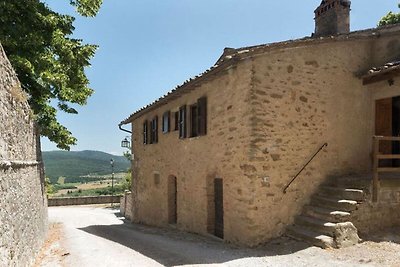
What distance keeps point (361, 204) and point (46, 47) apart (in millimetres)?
11553

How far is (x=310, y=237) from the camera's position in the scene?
7789 mm

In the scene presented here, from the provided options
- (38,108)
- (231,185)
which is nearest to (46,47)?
(38,108)

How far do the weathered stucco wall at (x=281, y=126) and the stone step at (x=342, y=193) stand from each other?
0.87 ft

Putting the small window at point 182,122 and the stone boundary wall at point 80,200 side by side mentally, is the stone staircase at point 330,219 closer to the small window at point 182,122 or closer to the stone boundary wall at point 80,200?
the small window at point 182,122

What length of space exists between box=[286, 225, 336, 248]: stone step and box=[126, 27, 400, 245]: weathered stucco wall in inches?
11.3

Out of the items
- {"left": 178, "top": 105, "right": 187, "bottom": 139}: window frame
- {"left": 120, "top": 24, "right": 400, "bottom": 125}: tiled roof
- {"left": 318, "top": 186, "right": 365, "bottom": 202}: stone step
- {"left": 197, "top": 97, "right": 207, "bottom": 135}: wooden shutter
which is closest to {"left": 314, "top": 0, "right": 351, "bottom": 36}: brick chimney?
{"left": 120, "top": 24, "right": 400, "bottom": 125}: tiled roof

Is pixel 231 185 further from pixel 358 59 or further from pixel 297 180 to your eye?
pixel 358 59

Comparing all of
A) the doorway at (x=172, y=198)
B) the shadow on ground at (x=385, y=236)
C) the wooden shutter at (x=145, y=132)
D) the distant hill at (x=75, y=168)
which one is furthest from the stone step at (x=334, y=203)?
the distant hill at (x=75, y=168)

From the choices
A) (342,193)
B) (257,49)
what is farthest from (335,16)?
(342,193)

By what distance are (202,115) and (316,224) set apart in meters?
4.74

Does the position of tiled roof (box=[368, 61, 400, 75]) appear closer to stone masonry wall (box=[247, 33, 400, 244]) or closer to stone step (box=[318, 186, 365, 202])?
stone masonry wall (box=[247, 33, 400, 244])

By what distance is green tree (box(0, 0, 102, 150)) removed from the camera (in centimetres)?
1123

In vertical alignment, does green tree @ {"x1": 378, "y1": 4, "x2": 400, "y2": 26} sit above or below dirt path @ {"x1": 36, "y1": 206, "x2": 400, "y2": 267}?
above

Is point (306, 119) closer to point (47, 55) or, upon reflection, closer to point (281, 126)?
point (281, 126)
